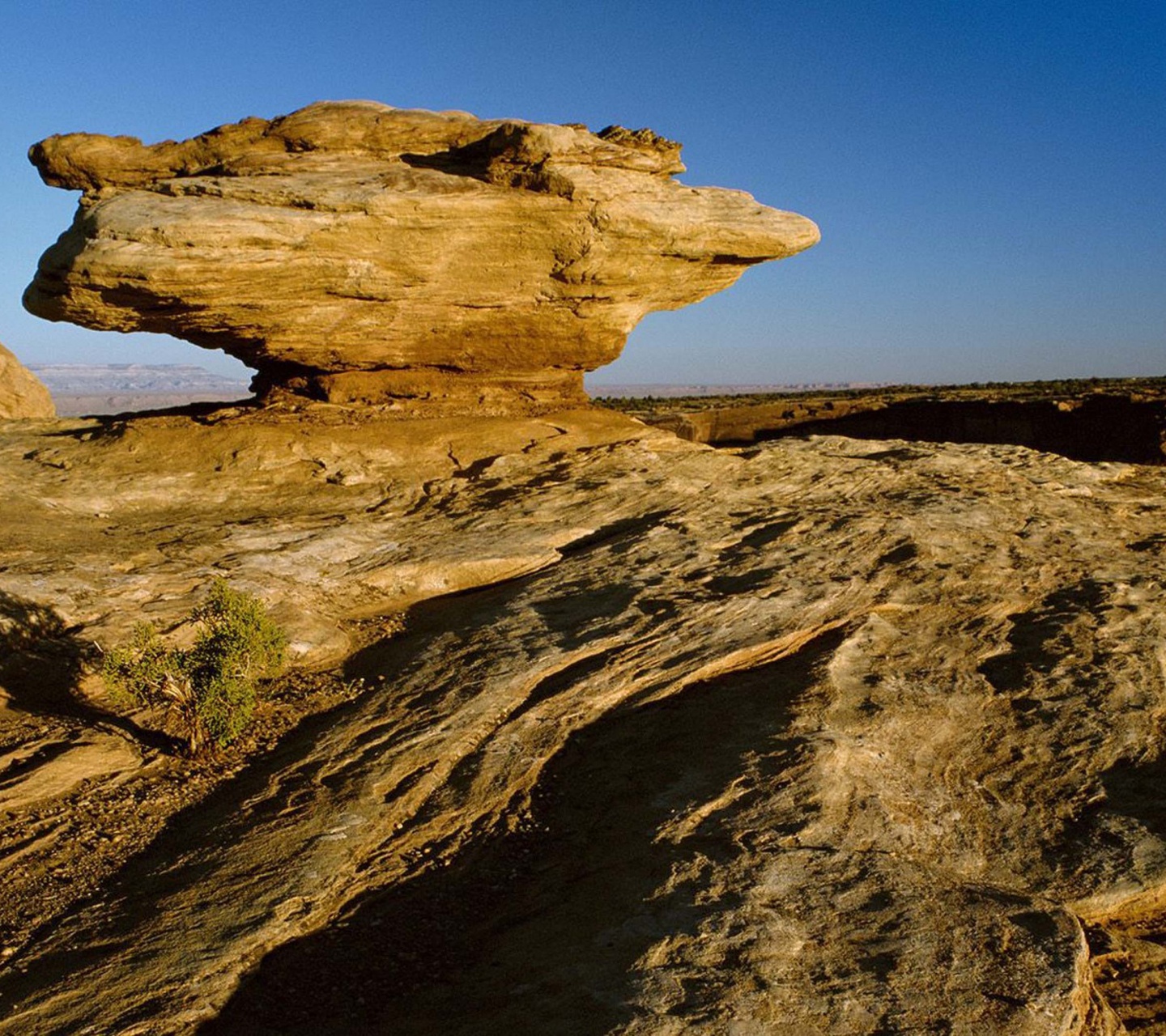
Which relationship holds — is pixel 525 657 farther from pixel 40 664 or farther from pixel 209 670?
pixel 40 664

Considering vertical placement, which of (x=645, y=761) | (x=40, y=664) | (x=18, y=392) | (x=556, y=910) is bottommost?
(x=556, y=910)

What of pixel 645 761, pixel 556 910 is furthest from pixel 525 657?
pixel 556 910

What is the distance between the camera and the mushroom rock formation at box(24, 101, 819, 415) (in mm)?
11859

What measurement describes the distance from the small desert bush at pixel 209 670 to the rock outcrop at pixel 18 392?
2029 cm

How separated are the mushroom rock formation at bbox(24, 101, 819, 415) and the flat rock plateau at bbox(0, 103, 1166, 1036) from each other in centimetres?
6

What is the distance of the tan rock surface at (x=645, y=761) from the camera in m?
4.73

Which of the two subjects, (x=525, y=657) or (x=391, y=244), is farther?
(x=391, y=244)

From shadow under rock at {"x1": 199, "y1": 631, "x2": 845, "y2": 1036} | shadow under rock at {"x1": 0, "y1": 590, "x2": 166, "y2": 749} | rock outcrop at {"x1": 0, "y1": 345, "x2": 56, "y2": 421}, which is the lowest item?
shadow under rock at {"x1": 199, "y1": 631, "x2": 845, "y2": 1036}

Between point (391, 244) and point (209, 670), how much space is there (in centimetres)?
688

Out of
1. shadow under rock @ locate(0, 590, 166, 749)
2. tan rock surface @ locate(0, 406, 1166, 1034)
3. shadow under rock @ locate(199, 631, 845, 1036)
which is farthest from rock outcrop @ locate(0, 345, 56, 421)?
shadow under rock @ locate(199, 631, 845, 1036)

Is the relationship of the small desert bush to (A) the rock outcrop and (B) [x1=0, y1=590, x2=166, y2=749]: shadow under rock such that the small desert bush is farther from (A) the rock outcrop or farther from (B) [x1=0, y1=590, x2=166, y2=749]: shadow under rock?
(A) the rock outcrop

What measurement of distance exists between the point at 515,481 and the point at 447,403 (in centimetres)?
290

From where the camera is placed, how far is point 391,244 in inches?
502

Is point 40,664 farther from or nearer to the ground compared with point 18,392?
nearer to the ground
